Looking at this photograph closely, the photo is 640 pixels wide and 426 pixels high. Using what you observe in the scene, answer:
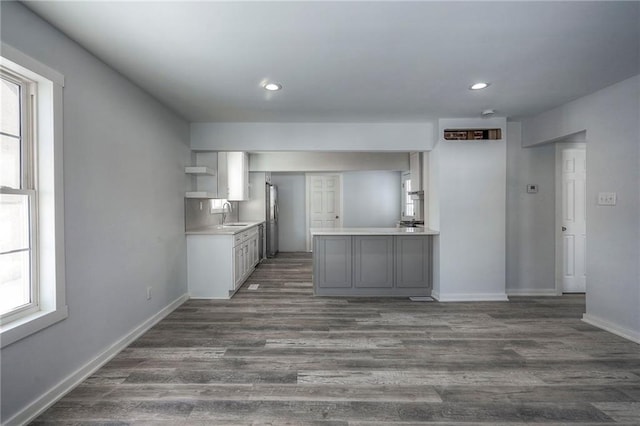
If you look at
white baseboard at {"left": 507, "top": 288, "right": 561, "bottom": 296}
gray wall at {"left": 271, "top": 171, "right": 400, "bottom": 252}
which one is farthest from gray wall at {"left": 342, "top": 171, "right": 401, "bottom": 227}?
white baseboard at {"left": 507, "top": 288, "right": 561, "bottom": 296}

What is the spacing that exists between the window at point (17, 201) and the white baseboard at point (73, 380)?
54cm

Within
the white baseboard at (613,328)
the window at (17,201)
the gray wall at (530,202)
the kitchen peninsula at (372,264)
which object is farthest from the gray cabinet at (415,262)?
the window at (17,201)

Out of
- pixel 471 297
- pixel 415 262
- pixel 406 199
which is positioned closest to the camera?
pixel 471 297

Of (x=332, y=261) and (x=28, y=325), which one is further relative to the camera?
(x=332, y=261)

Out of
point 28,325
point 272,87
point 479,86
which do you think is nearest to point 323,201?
point 272,87

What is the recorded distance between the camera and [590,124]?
10.5ft

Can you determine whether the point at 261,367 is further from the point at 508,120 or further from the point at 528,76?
the point at 508,120

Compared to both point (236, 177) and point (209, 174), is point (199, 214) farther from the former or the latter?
point (236, 177)

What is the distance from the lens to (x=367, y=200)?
8.12 m

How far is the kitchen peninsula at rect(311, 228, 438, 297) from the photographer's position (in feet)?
13.8

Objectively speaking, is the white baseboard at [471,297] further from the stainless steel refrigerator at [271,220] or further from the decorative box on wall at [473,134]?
the stainless steel refrigerator at [271,220]

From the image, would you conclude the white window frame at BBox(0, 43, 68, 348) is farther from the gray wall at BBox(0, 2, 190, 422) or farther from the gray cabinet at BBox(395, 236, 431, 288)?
the gray cabinet at BBox(395, 236, 431, 288)

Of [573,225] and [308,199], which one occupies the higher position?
[308,199]

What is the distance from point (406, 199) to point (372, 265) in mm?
4024
